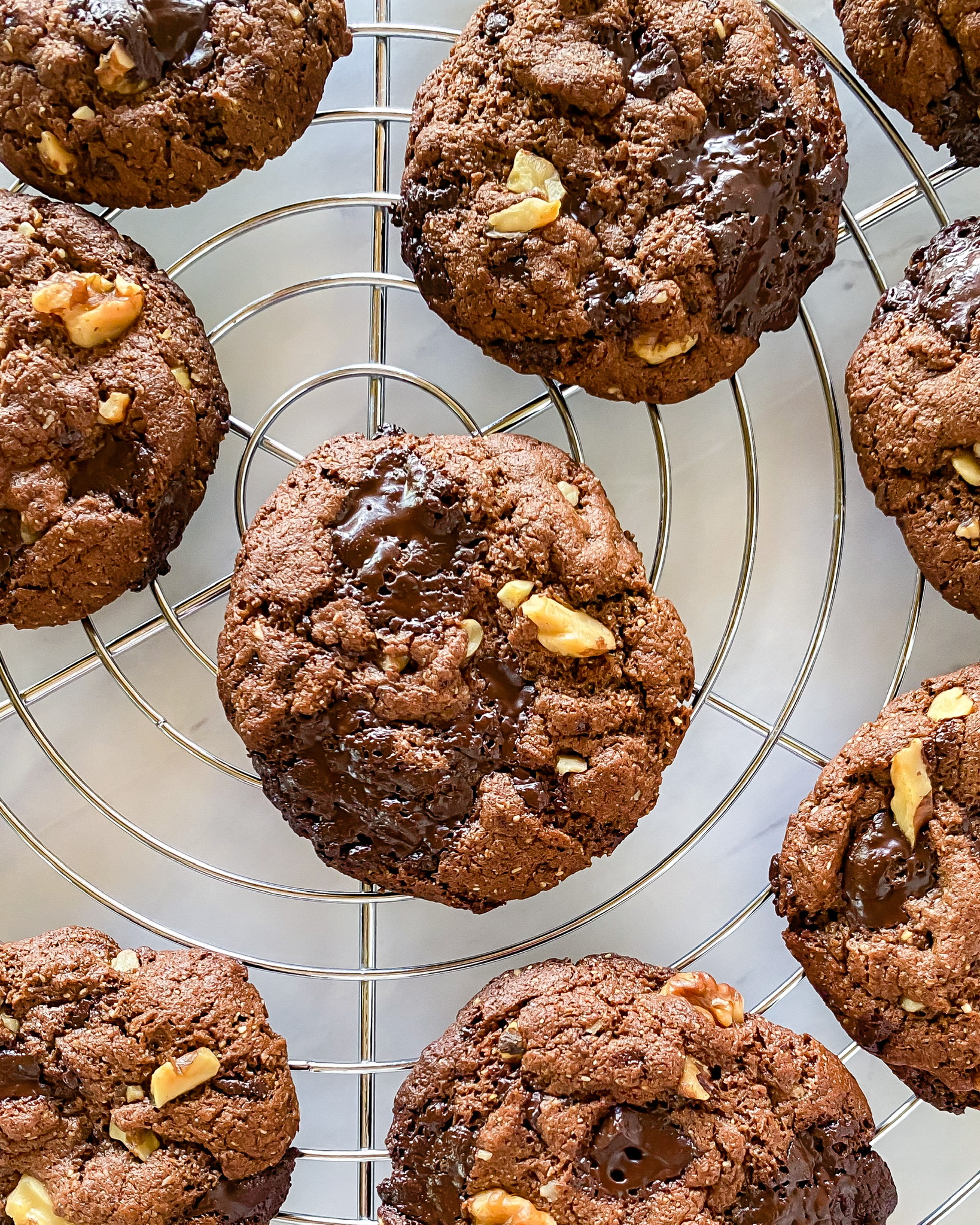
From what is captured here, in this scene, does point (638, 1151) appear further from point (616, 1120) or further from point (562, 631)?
point (562, 631)

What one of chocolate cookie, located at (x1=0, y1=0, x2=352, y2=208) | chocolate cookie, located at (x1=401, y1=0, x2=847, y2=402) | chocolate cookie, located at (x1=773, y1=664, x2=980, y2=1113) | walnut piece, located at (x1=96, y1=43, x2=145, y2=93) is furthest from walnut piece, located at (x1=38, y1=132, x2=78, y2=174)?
chocolate cookie, located at (x1=773, y1=664, x2=980, y2=1113)

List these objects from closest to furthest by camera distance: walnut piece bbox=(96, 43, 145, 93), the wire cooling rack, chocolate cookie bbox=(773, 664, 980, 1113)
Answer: walnut piece bbox=(96, 43, 145, 93) → chocolate cookie bbox=(773, 664, 980, 1113) → the wire cooling rack

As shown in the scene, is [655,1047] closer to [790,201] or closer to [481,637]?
[481,637]

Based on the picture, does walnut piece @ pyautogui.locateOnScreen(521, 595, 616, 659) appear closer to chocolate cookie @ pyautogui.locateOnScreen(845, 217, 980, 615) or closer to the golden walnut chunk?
chocolate cookie @ pyautogui.locateOnScreen(845, 217, 980, 615)

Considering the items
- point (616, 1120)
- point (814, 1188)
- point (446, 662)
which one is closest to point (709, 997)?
point (616, 1120)

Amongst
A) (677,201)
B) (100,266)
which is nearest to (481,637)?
(677,201)

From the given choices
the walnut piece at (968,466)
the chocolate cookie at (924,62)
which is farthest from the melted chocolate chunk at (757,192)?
the walnut piece at (968,466)

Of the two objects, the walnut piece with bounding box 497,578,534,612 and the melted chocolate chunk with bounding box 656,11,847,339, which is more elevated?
the melted chocolate chunk with bounding box 656,11,847,339
